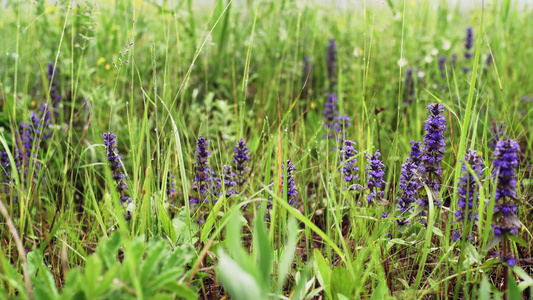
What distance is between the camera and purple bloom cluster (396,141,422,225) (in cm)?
176

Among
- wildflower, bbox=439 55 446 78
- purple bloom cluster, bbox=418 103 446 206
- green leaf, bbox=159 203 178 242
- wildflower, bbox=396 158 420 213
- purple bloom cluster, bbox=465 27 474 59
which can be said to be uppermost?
purple bloom cluster, bbox=465 27 474 59

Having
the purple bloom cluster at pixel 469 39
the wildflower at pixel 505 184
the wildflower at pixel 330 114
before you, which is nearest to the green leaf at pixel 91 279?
the wildflower at pixel 505 184

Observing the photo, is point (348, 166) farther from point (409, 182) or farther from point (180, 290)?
point (180, 290)

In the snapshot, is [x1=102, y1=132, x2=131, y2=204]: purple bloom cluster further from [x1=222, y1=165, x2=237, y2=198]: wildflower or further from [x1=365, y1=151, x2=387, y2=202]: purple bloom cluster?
[x1=365, y1=151, x2=387, y2=202]: purple bloom cluster

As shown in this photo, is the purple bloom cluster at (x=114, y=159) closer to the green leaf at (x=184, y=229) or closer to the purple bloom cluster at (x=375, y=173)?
the green leaf at (x=184, y=229)

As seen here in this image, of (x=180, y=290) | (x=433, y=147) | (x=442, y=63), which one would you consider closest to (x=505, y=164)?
(x=433, y=147)

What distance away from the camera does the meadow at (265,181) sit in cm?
127

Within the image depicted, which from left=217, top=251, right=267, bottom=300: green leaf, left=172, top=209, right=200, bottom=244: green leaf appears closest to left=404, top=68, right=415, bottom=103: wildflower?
left=172, top=209, right=200, bottom=244: green leaf

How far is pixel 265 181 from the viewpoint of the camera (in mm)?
1734

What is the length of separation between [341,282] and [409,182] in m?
0.56

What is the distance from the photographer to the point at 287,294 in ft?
5.23

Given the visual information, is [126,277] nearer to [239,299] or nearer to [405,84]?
[239,299]

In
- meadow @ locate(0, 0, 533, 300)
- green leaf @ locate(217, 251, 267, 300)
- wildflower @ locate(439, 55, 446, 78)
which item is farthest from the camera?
wildflower @ locate(439, 55, 446, 78)

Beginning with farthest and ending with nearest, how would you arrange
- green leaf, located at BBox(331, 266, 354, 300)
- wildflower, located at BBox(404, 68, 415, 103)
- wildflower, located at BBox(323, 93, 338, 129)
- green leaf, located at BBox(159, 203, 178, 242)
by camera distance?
wildflower, located at BBox(404, 68, 415, 103) → wildflower, located at BBox(323, 93, 338, 129) → green leaf, located at BBox(159, 203, 178, 242) → green leaf, located at BBox(331, 266, 354, 300)
